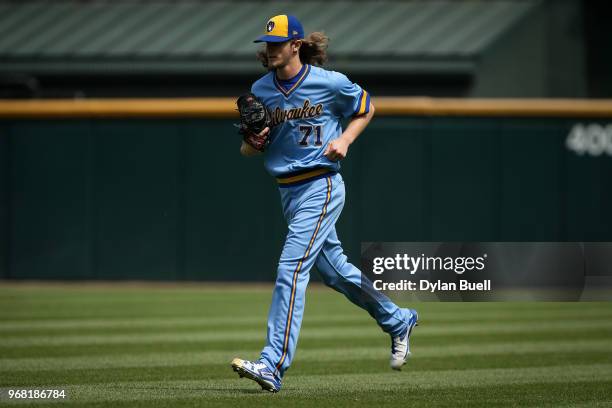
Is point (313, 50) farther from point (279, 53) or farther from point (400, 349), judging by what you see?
point (400, 349)

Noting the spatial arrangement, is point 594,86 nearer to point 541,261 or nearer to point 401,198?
point 401,198

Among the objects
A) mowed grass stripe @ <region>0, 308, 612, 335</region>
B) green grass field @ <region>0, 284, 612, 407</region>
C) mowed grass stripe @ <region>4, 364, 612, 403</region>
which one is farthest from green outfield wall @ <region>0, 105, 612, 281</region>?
mowed grass stripe @ <region>4, 364, 612, 403</region>

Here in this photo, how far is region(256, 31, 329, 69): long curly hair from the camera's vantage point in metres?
6.82

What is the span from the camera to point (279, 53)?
21.6 ft

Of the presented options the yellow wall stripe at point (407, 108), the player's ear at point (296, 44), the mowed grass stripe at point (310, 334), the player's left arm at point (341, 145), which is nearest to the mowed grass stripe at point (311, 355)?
the mowed grass stripe at point (310, 334)

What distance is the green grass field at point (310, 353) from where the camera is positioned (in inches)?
258

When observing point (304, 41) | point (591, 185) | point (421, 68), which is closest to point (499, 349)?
point (304, 41)

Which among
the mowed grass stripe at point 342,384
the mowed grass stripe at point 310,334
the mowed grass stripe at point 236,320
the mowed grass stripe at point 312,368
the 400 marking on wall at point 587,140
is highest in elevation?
the 400 marking on wall at point 587,140

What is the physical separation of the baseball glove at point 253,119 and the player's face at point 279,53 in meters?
0.23

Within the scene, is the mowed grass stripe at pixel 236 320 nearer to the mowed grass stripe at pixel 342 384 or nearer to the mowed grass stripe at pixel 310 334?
the mowed grass stripe at pixel 310 334

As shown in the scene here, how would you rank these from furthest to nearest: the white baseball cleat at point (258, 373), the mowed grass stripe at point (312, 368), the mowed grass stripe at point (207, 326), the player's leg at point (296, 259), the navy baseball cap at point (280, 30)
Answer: the mowed grass stripe at point (207, 326) < the mowed grass stripe at point (312, 368) < the navy baseball cap at point (280, 30) < the player's leg at point (296, 259) < the white baseball cleat at point (258, 373)

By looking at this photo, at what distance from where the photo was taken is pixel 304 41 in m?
6.77

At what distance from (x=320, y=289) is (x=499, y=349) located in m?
7.26

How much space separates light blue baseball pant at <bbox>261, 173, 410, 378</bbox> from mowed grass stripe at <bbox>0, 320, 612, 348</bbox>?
327 centimetres
